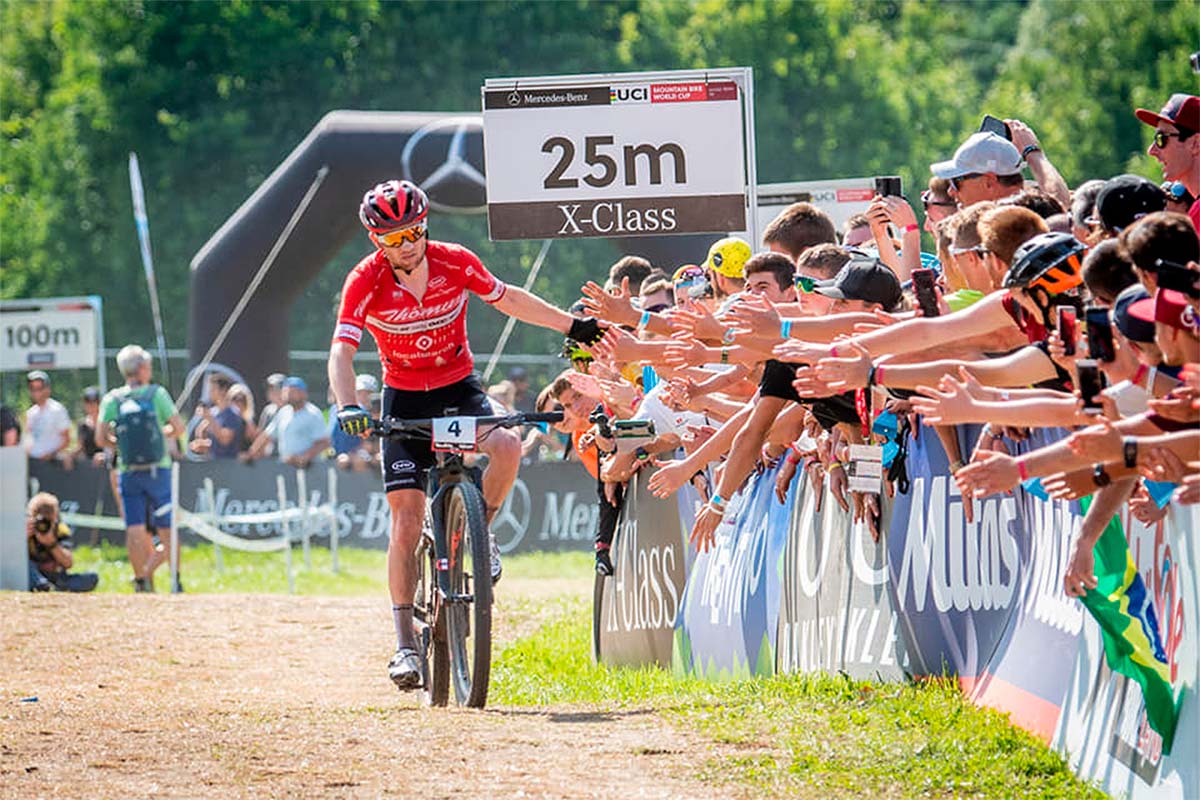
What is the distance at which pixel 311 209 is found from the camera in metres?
25.8

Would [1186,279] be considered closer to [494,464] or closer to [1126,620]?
[1126,620]

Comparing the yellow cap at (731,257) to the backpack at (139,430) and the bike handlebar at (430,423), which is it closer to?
the bike handlebar at (430,423)

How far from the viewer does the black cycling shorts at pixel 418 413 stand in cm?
941

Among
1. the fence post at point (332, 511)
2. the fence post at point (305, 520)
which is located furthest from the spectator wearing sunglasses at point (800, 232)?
the fence post at point (332, 511)

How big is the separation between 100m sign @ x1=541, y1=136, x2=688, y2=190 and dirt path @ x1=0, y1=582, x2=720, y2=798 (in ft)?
10.3

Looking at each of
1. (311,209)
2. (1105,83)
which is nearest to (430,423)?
(311,209)

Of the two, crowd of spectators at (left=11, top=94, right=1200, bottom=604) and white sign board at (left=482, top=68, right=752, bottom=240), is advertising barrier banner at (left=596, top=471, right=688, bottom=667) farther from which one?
white sign board at (left=482, top=68, right=752, bottom=240)

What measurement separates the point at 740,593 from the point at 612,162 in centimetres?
353

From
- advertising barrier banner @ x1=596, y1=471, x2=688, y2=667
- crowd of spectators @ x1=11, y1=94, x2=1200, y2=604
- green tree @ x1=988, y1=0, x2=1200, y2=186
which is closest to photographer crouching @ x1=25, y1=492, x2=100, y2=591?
crowd of spectators @ x1=11, y1=94, x2=1200, y2=604

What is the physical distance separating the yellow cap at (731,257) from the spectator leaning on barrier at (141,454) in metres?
9.90

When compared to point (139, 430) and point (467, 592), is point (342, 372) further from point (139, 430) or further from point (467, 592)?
point (139, 430)

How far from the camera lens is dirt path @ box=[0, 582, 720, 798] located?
6680mm

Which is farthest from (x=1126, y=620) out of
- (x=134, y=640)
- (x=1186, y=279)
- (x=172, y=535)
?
(x=172, y=535)

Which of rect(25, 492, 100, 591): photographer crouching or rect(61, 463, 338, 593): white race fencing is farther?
rect(61, 463, 338, 593): white race fencing
